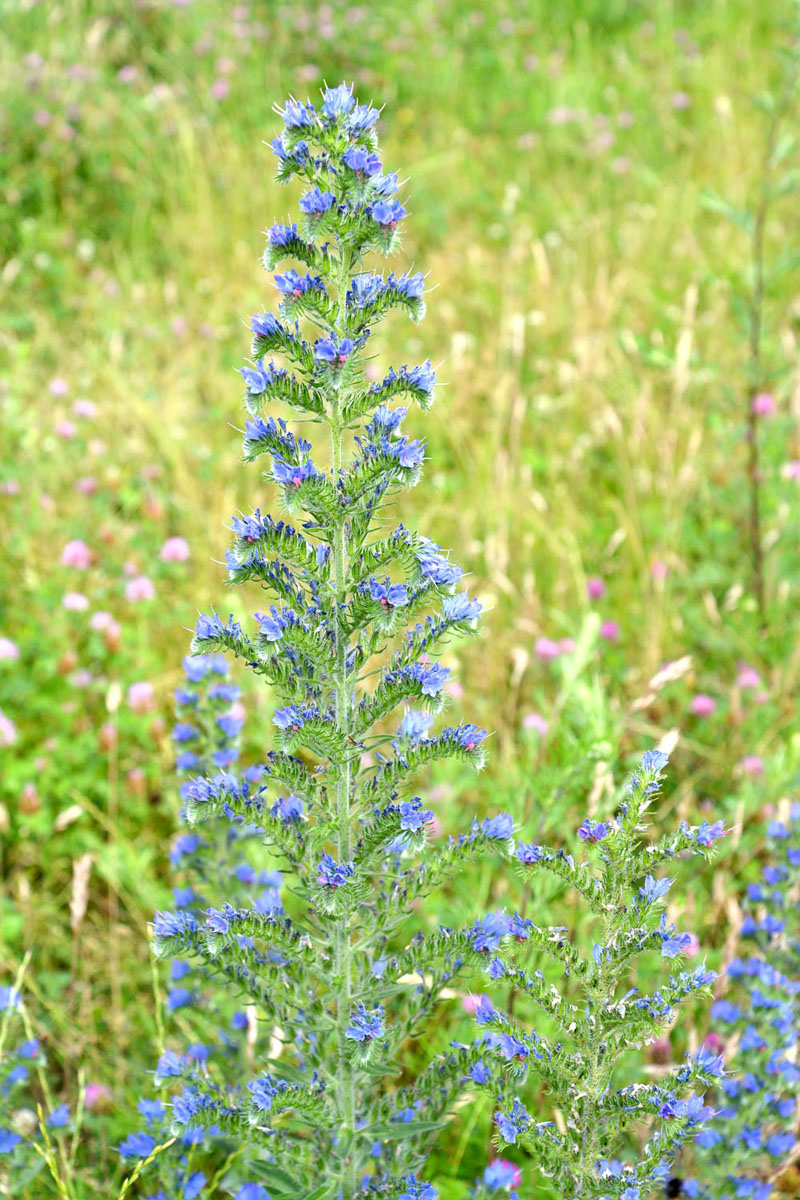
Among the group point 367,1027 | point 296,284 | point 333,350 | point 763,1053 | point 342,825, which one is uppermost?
point 296,284

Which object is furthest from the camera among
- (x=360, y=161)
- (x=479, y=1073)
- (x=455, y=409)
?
(x=455, y=409)

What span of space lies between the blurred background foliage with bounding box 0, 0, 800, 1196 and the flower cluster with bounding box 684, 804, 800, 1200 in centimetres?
13

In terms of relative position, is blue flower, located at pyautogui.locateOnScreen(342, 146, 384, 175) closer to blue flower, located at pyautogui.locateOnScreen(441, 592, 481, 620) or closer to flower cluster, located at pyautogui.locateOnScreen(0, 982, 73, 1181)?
blue flower, located at pyautogui.locateOnScreen(441, 592, 481, 620)

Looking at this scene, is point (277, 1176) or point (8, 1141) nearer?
point (277, 1176)

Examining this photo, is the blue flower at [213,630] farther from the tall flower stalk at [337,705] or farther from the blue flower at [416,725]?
the blue flower at [416,725]

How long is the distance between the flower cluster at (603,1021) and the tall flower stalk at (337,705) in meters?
0.12

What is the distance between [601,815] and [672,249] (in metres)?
4.73

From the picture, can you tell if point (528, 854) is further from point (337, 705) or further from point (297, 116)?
point (297, 116)

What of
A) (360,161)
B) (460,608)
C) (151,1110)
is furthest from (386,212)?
(151,1110)

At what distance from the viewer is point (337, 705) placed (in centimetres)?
190

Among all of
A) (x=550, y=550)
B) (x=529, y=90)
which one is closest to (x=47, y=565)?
(x=550, y=550)

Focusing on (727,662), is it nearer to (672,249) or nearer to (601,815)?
(601,815)

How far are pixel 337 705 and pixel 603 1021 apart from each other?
27.5 inches

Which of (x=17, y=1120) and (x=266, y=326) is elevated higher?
(x=266, y=326)
